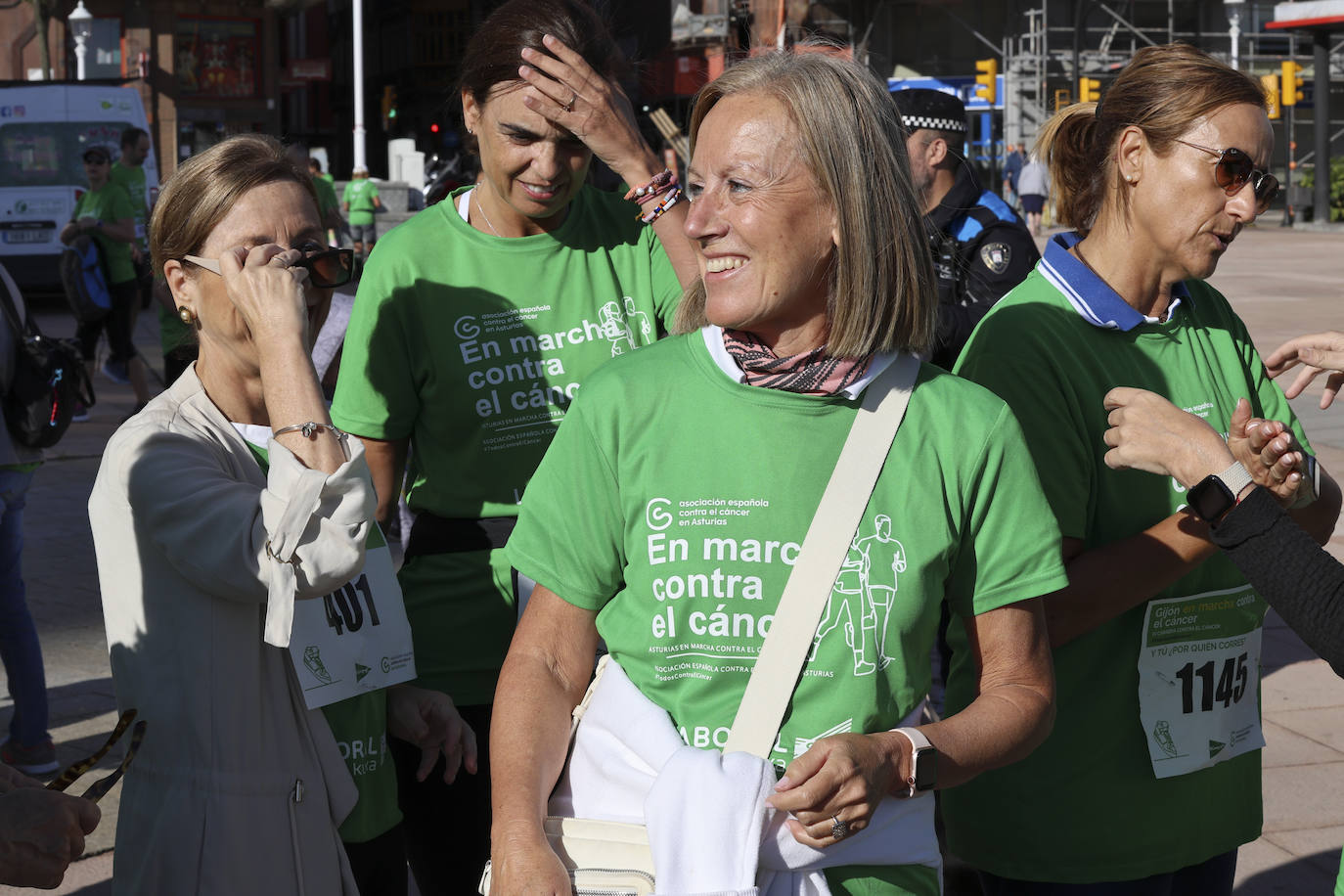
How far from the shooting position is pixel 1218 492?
2205 millimetres

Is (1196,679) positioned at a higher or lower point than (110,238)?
lower

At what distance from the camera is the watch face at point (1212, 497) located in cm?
221

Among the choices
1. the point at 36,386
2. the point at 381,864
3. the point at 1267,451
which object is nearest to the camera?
the point at 1267,451

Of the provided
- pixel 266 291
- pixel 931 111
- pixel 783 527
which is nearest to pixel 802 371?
pixel 783 527

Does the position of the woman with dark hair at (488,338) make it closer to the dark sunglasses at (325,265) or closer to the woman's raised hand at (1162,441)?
the dark sunglasses at (325,265)

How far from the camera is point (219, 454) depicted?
242cm

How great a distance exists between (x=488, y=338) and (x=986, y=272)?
282cm

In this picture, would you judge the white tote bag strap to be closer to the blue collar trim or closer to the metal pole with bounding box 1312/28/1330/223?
the blue collar trim

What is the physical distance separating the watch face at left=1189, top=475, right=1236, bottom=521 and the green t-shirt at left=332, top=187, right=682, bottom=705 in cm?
121

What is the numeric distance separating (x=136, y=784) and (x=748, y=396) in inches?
46.3

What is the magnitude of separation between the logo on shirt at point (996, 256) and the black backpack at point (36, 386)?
3.11 meters

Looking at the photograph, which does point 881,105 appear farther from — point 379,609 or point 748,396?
point 379,609

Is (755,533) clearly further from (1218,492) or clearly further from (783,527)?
(1218,492)

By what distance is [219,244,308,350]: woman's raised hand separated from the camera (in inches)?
95.2
